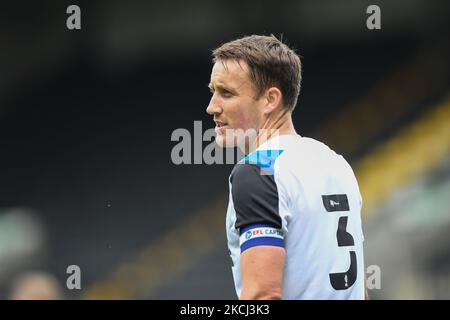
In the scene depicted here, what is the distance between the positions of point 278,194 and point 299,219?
90mm

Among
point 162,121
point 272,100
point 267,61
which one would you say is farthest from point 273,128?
point 162,121

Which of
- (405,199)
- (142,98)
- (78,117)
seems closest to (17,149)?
(78,117)

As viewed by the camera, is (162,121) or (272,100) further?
(162,121)

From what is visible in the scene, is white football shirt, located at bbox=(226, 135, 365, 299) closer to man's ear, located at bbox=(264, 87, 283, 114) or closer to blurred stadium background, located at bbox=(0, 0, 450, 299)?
man's ear, located at bbox=(264, 87, 283, 114)

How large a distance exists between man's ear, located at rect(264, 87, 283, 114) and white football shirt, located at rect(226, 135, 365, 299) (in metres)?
0.14

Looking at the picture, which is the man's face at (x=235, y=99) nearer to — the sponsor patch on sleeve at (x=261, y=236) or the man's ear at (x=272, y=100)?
the man's ear at (x=272, y=100)

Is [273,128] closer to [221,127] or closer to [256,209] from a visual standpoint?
[221,127]

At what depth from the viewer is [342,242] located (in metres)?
2.12

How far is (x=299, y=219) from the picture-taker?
6.71 feet

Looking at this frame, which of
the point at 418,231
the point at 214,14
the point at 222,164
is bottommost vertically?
the point at 418,231

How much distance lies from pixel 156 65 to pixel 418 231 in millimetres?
3096

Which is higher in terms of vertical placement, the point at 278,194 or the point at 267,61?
the point at 267,61
